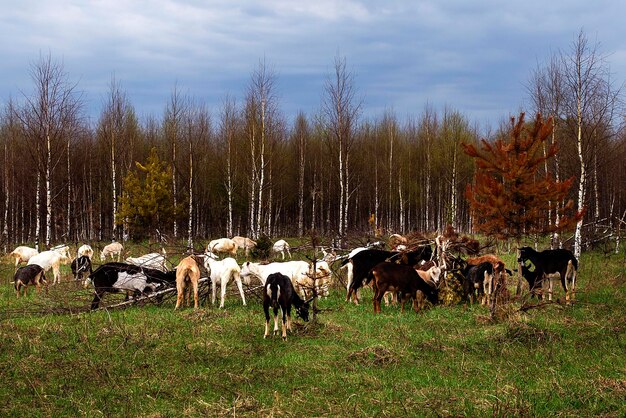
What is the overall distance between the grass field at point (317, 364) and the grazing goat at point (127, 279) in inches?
51.1

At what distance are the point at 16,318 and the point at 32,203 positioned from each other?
3777 cm

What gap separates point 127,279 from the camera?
45.1 feet

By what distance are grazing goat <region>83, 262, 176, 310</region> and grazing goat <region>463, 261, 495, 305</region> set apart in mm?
7202

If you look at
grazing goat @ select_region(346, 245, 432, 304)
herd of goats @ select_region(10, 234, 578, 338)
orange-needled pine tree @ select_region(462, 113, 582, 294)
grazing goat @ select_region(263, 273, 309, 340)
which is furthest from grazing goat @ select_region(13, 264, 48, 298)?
orange-needled pine tree @ select_region(462, 113, 582, 294)

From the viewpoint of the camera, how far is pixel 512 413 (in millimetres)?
5949

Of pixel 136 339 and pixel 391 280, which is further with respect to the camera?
pixel 391 280

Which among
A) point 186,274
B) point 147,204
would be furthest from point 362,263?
point 147,204

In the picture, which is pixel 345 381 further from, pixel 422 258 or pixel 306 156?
pixel 306 156

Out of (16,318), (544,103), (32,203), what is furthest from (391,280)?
(32,203)

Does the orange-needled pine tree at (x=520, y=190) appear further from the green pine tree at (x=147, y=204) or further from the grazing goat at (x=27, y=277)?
the green pine tree at (x=147, y=204)

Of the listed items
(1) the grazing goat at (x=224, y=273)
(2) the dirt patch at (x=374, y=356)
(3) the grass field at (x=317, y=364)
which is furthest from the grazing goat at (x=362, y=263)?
(2) the dirt patch at (x=374, y=356)

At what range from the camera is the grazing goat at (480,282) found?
511 inches

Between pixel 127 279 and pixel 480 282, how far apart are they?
27.6 feet

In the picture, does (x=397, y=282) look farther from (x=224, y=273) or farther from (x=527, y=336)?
(x=224, y=273)
